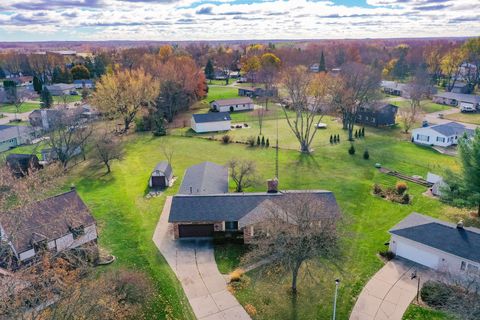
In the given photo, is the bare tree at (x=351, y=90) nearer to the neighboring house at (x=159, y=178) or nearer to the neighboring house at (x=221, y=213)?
the neighboring house at (x=159, y=178)

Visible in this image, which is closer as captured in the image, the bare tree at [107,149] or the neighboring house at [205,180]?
the neighboring house at [205,180]

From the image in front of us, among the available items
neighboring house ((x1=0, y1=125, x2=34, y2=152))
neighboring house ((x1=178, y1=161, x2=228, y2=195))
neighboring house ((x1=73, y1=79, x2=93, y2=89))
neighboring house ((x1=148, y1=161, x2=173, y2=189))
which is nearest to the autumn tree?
neighboring house ((x1=0, y1=125, x2=34, y2=152))

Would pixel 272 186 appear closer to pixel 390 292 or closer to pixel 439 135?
A: pixel 390 292

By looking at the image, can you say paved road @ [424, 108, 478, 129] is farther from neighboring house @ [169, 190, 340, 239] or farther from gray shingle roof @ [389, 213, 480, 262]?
neighboring house @ [169, 190, 340, 239]

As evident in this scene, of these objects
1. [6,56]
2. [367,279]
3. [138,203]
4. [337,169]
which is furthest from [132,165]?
[6,56]

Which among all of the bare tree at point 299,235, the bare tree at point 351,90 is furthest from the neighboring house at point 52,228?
the bare tree at point 351,90

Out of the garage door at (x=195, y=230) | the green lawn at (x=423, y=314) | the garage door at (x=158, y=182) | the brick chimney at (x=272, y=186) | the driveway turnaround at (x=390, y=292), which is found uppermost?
the brick chimney at (x=272, y=186)
